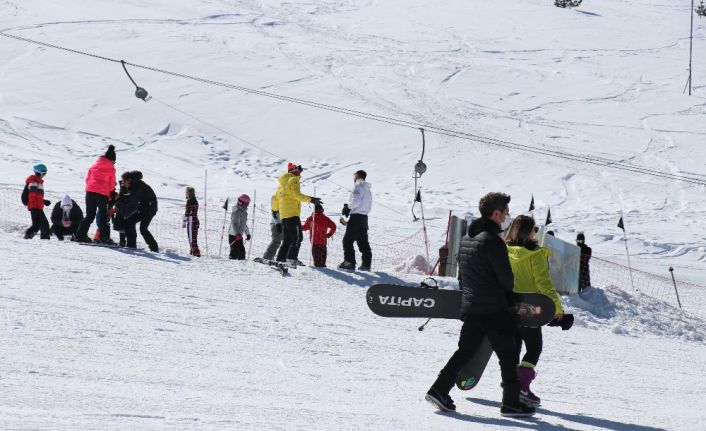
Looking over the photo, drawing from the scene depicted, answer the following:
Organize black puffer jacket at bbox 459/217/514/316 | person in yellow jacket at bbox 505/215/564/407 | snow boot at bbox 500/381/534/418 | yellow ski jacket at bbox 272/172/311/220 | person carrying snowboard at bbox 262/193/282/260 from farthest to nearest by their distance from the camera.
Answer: person carrying snowboard at bbox 262/193/282/260 → yellow ski jacket at bbox 272/172/311/220 → person in yellow jacket at bbox 505/215/564/407 → snow boot at bbox 500/381/534/418 → black puffer jacket at bbox 459/217/514/316

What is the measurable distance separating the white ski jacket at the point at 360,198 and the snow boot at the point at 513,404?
7.00 m

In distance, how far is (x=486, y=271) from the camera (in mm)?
5676

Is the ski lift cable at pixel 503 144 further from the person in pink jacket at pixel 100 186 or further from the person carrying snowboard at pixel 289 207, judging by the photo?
the person carrying snowboard at pixel 289 207

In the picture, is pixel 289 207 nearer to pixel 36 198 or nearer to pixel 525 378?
pixel 36 198

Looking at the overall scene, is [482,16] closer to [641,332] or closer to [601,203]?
[601,203]

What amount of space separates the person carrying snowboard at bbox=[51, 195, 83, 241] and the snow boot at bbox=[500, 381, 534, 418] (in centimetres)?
958

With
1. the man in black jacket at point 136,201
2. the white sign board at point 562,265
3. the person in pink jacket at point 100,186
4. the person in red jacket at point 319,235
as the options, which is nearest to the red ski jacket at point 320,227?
the person in red jacket at point 319,235

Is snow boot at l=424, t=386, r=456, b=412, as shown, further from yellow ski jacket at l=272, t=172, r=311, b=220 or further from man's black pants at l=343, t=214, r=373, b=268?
man's black pants at l=343, t=214, r=373, b=268

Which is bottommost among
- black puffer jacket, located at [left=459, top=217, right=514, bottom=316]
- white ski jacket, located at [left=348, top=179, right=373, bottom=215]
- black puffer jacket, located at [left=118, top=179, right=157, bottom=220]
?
black puffer jacket, located at [left=459, top=217, right=514, bottom=316]

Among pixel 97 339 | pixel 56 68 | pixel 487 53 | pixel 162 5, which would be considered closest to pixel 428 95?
pixel 487 53

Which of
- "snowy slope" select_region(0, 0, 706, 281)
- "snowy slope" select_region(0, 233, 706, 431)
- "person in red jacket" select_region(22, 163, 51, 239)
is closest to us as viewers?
"snowy slope" select_region(0, 233, 706, 431)

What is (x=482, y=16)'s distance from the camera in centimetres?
5350

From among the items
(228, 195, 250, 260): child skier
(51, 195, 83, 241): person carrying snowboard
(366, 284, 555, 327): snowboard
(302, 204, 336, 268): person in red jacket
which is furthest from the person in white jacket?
(366, 284, 555, 327): snowboard

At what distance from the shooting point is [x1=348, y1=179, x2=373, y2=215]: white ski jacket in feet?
41.7
